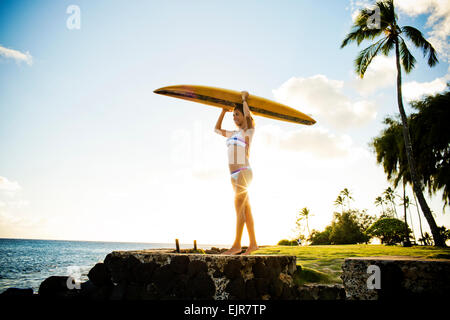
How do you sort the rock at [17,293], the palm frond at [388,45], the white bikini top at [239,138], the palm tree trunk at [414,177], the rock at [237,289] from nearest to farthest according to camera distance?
1. the rock at [237,289]
2. the white bikini top at [239,138]
3. the rock at [17,293]
4. the palm tree trunk at [414,177]
5. the palm frond at [388,45]

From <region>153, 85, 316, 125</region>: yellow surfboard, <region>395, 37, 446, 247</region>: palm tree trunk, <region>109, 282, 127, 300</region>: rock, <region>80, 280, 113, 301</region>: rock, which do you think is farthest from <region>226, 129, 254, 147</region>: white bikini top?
<region>395, 37, 446, 247</region>: palm tree trunk

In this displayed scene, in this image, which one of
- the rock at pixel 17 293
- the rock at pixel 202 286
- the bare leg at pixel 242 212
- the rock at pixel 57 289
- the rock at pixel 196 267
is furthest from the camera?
the rock at pixel 17 293

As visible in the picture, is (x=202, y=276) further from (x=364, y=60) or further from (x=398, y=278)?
(x=364, y=60)

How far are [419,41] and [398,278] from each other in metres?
16.3

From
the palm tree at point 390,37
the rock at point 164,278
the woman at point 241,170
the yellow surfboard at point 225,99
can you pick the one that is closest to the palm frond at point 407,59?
the palm tree at point 390,37

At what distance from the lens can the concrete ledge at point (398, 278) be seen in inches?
74.7

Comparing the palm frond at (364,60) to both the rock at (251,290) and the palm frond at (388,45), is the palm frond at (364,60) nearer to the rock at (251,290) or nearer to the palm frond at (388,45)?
the palm frond at (388,45)

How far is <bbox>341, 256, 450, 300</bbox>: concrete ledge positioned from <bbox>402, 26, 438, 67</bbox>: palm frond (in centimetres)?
1607

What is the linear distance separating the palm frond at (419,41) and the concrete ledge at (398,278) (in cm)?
1607

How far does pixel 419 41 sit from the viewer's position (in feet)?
45.5

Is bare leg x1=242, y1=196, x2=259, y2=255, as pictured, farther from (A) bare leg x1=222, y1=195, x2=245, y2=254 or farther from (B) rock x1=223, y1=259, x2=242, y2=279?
(B) rock x1=223, y1=259, x2=242, y2=279

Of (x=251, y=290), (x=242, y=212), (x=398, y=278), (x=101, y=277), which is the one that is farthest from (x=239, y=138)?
(x=101, y=277)

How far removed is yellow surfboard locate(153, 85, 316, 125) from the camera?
18.3 ft
